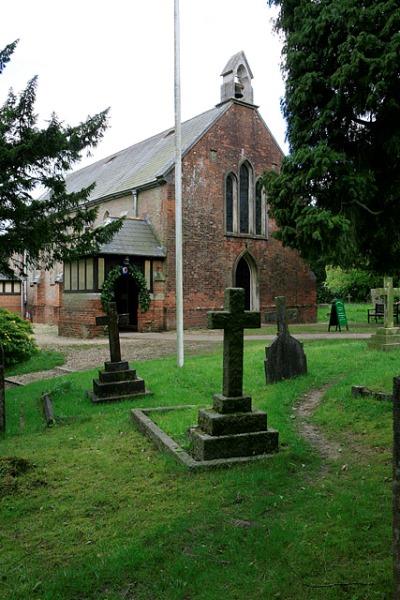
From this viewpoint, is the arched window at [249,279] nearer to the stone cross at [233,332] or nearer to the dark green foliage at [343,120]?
the dark green foliage at [343,120]

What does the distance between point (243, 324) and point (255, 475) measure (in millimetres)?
1796

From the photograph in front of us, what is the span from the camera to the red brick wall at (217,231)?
2441 centimetres

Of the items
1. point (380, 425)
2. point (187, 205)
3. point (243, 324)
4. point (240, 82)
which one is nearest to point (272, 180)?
point (243, 324)

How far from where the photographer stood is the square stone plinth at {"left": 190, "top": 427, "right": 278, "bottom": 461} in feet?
17.6

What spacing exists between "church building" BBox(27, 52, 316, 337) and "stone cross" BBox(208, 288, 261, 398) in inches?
638

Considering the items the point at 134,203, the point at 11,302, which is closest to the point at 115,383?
the point at 134,203

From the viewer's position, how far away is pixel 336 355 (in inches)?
476

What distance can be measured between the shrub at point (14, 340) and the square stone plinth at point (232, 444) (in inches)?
413

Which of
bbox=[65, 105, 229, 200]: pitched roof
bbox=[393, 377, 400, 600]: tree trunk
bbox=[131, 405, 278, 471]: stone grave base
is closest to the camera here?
bbox=[393, 377, 400, 600]: tree trunk

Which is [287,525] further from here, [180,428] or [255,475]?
[180,428]

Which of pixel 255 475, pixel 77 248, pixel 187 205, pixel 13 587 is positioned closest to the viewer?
pixel 13 587

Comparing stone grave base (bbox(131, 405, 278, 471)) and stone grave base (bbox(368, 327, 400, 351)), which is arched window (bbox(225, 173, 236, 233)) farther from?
stone grave base (bbox(131, 405, 278, 471))

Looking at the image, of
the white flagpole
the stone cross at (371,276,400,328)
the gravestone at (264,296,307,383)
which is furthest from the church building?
the gravestone at (264,296,307,383)

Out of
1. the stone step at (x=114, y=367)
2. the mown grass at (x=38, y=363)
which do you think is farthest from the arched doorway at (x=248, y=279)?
the stone step at (x=114, y=367)
